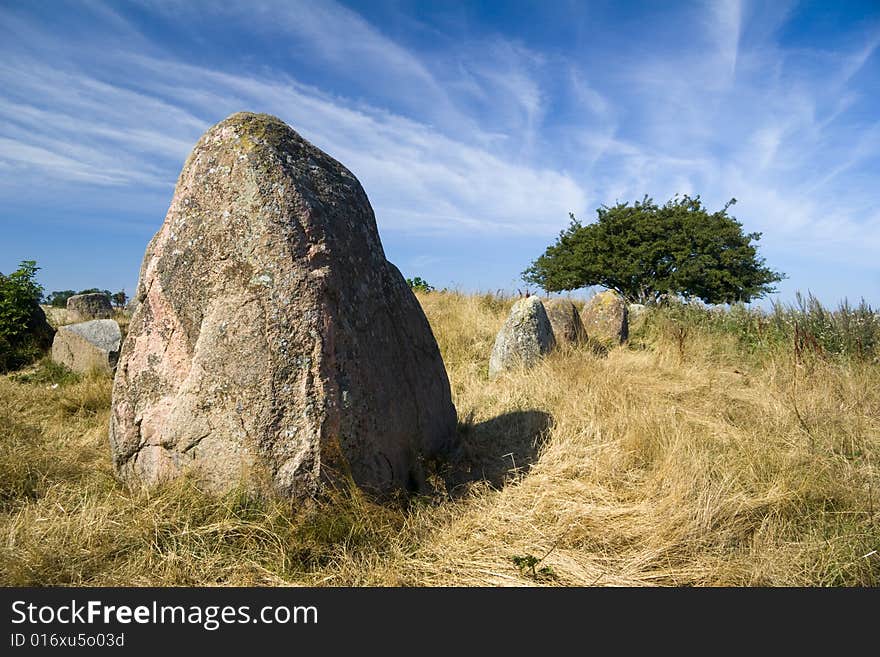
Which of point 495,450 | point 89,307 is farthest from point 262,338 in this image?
point 89,307

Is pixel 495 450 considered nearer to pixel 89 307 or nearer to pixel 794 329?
A: pixel 794 329

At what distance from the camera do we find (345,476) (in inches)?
107

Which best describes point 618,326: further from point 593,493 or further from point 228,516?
point 228,516

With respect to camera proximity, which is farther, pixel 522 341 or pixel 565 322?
pixel 565 322

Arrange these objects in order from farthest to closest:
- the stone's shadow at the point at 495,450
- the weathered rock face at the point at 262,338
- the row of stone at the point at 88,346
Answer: the row of stone at the point at 88,346 < the stone's shadow at the point at 495,450 < the weathered rock face at the point at 262,338

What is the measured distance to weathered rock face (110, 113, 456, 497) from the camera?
266 cm

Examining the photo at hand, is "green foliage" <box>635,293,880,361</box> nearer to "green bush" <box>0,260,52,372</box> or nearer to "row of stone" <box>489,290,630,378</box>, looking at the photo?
"row of stone" <box>489,290,630,378</box>

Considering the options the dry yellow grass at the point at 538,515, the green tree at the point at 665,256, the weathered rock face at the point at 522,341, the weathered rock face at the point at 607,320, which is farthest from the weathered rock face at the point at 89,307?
the green tree at the point at 665,256

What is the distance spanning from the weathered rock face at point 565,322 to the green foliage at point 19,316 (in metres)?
8.08

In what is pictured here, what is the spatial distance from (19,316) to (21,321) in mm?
115

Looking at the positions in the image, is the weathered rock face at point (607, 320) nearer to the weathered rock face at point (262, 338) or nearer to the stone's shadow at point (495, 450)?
the stone's shadow at point (495, 450)

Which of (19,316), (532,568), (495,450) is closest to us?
(532,568)

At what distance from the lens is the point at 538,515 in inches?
118

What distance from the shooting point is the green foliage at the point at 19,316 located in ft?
25.8
